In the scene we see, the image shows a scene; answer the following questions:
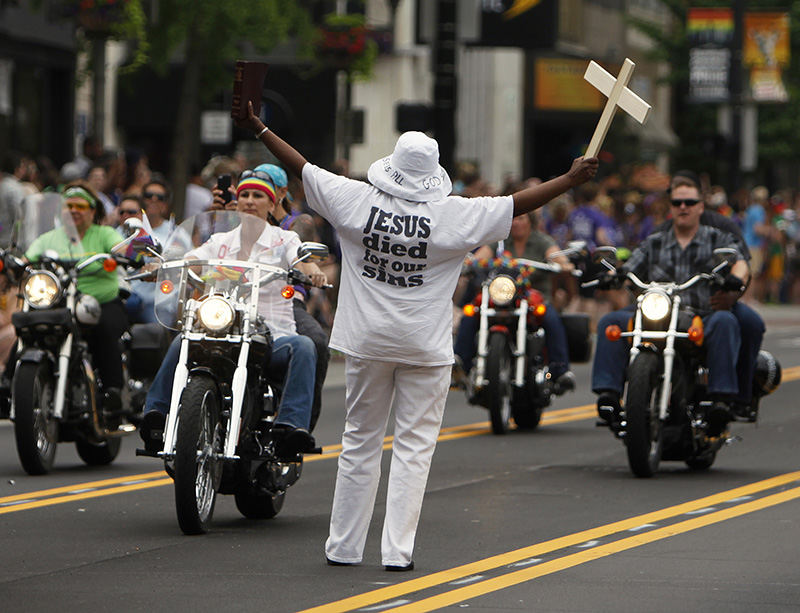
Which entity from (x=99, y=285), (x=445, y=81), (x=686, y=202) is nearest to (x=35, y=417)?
(x=99, y=285)

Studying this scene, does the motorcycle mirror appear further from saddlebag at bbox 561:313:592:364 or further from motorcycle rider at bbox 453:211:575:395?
saddlebag at bbox 561:313:592:364

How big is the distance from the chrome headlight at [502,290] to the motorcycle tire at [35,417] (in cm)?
407

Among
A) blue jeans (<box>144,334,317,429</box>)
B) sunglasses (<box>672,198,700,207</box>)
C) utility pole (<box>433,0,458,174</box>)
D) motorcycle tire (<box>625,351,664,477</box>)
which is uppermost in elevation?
utility pole (<box>433,0,458,174</box>)

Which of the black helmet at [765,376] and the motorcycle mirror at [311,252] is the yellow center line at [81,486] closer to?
the motorcycle mirror at [311,252]

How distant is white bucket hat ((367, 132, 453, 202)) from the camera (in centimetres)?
848

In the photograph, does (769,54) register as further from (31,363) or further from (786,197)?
(31,363)

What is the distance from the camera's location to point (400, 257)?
8.53 m

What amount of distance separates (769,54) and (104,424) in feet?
96.5

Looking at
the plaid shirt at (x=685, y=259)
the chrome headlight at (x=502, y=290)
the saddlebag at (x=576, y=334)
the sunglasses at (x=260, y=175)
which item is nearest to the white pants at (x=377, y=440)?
the sunglasses at (x=260, y=175)

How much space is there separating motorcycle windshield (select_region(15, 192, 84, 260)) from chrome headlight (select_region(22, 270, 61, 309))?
0.40 meters

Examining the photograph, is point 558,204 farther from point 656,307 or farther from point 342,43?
point 656,307

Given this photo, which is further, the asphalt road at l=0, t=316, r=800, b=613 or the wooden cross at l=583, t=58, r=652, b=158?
the wooden cross at l=583, t=58, r=652, b=158

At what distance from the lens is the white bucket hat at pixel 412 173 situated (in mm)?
8484

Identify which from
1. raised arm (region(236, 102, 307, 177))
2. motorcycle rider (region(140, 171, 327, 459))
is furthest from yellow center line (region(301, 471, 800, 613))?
raised arm (region(236, 102, 307, 177))
